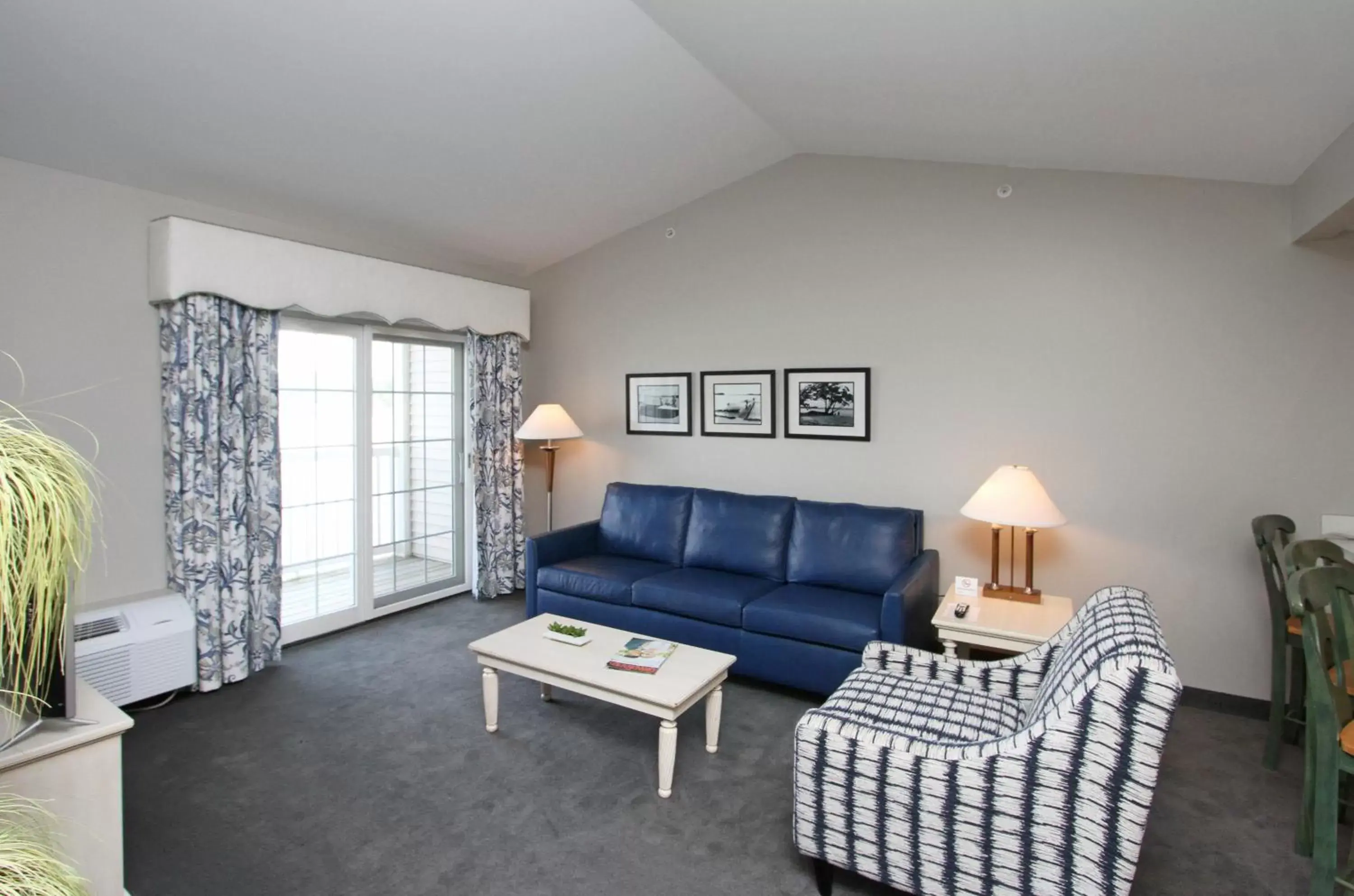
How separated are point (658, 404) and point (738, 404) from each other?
64cm

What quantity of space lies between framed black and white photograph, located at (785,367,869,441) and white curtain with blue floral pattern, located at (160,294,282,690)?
2.97 meters

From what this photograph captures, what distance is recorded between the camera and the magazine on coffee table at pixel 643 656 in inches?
112

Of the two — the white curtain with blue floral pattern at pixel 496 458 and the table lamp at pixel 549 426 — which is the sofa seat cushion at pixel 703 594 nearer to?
the table lamp at pixel 549 426

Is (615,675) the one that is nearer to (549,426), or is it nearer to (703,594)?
(703,594)

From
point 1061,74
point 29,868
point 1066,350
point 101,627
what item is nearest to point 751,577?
point 1066,350

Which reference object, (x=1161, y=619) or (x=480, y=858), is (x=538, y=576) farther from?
(x=1161, y=619)

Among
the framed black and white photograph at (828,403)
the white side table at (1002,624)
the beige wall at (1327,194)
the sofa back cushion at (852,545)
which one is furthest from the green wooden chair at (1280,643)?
the framed black and white photograph at (828,403)

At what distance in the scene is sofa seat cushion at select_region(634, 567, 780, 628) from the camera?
366 cm

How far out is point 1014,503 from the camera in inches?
126

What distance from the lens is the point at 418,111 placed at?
10.5 ft

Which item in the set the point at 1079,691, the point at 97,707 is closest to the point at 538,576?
the point at 97,707

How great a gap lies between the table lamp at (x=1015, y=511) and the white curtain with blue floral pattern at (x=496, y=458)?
308 cm

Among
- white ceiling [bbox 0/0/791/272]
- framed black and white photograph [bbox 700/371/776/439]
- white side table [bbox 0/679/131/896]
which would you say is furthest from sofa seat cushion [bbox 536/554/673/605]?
white side table [bbox 0/679/131/896]

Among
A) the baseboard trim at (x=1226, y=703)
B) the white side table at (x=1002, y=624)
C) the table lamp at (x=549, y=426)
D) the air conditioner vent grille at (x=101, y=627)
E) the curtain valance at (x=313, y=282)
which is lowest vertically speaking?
the baseboard trim at (x=1226, y=703)
